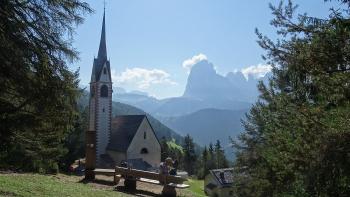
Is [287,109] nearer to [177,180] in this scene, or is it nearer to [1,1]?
[1,1]

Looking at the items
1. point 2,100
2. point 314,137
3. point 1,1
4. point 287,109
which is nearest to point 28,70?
point 2,100

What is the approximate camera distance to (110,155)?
47.3m

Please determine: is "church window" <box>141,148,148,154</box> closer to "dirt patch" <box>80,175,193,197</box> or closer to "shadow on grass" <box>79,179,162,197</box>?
"dirt patch" <box>80,175,193,197</box>

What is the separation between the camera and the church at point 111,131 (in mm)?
46031

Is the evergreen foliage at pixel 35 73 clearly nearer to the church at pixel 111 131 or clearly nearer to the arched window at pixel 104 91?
the church at pixel 111 131

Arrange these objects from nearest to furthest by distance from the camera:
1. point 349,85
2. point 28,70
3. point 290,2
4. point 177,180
→ point 349,85
point 28,70
point 290,2
point 177,180

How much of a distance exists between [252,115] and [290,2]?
11.9m

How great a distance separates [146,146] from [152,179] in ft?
102

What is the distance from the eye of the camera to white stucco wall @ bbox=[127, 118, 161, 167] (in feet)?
151

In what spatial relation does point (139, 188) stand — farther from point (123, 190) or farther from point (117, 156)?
point (117, 156)

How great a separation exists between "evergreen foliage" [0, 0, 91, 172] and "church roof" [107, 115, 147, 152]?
33.8 m

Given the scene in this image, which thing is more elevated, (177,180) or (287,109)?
(287,109)

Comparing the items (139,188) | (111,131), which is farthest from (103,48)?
(139,188)

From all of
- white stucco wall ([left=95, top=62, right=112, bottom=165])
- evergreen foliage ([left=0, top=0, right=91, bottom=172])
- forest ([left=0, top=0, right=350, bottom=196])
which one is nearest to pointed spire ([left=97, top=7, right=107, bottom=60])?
white stucco wall ([left=95, top=62, right=112, bottom=165])
